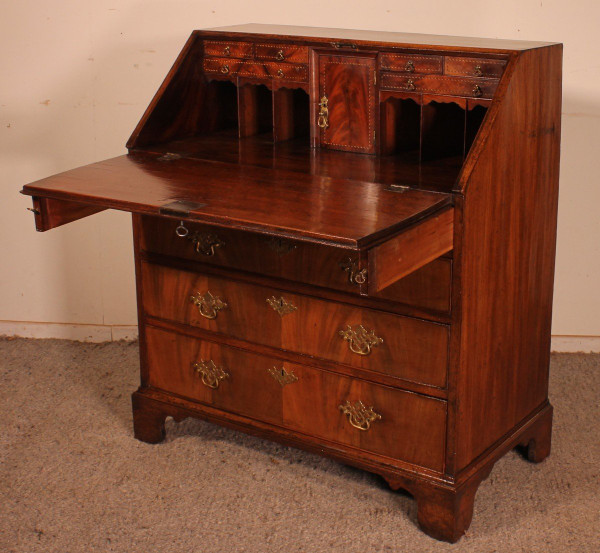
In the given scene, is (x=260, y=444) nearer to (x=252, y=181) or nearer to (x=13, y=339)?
(x=252, y=181)

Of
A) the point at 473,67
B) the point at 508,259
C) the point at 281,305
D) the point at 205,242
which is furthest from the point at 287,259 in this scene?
the point at 473,67

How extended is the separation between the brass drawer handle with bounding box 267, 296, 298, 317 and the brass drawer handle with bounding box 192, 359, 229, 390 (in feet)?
1.01

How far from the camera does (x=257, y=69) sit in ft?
9.16

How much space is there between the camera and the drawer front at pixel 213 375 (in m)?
2.77

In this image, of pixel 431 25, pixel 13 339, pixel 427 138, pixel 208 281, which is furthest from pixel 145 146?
pixel 13 339

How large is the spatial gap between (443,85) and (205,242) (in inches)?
30.2

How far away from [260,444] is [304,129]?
97 centimetres

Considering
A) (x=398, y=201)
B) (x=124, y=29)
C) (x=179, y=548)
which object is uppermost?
(x=124, y=29)

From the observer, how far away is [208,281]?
2760mm

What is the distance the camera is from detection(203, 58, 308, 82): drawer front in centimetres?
272

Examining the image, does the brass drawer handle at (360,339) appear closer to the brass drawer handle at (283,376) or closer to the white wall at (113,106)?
the brass drawer handle at (283,376)

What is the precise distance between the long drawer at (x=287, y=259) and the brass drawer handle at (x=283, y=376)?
0.92 ft

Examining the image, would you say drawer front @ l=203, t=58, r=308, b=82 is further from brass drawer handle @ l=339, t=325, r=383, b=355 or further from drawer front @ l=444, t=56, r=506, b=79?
brass drawer handle @ l=339, t=325, r=383, b=355

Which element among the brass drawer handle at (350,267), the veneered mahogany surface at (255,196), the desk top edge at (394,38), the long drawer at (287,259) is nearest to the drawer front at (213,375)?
the long drawer at (287,259)
